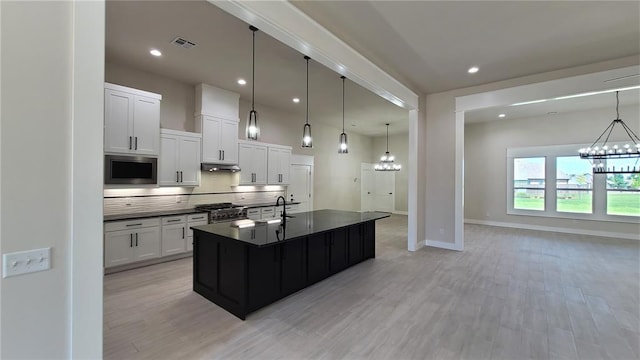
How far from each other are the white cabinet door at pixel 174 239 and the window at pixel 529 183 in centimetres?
907

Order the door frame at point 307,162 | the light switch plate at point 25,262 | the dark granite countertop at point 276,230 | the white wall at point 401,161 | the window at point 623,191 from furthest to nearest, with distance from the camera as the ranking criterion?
the white wall at point 401,161 < the door frame at point 307,162 < the window at point 623,191 < the dark granite countertop at point 276,230 < the light switch plate at point 25,262

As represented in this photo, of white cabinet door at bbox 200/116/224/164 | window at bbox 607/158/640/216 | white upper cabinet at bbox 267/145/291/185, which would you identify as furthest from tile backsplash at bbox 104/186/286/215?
window at bbox 607/158/640/216

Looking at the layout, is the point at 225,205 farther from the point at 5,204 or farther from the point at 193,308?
the point at 5,204

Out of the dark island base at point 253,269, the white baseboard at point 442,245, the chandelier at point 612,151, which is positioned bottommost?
the white baseboard at point 442,245

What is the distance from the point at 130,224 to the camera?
4.18m

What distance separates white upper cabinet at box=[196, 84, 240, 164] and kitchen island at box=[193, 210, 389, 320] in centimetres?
237

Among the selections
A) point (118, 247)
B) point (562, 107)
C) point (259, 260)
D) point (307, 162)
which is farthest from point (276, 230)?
point (562, 107)

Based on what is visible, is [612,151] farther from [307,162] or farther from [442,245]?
[307,162]

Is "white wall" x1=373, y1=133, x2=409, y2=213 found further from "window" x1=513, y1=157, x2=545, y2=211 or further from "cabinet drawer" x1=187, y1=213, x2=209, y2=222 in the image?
"cabinet drawer" x1=187, y1=213, x2=209, y2=222

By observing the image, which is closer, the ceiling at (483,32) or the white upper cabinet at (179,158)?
the ceiling at (483,32)

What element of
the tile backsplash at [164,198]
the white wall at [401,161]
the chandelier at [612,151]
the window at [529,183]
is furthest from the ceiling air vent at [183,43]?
the window at [529,183]

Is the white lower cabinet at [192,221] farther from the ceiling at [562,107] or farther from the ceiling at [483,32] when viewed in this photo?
the ceiling at [562,107]

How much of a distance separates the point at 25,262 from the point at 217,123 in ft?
14.4

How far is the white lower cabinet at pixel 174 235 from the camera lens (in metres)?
4.56
